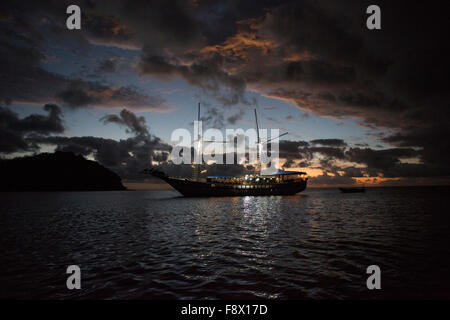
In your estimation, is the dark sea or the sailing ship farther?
the sailing ship

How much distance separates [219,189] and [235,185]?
679 cm

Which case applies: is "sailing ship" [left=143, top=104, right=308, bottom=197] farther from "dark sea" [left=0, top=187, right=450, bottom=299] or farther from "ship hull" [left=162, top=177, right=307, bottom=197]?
"dark sea" [left=0, top=187, right=450, bottom=299]

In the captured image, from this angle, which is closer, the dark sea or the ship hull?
the dark sea

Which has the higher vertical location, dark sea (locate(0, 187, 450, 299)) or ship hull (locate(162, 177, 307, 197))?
dark sea (locate(0, 187, 450, 299))

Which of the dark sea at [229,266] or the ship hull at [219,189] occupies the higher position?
the dark sea at [229,266]

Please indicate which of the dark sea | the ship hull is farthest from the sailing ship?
the dark sea

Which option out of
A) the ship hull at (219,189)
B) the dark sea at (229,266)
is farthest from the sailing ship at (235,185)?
the dark sea at (229,266)

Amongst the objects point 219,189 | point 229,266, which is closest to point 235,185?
point 219,189

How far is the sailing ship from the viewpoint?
266ft

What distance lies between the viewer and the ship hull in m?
81.0

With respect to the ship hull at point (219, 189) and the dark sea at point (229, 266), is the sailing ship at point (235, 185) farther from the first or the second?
the dark sea at point (229, 266)

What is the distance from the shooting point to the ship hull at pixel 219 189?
81.0 m
